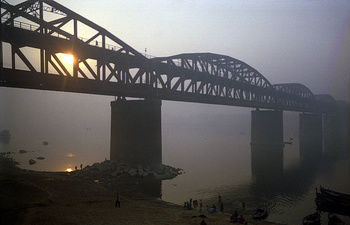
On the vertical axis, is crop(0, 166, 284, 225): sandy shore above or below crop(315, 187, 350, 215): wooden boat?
above

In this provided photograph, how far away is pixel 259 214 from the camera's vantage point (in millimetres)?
29000

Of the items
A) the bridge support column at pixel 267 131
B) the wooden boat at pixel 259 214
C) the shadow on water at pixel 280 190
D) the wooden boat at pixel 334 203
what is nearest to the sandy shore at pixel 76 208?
the wooden boat at pixel 259 214

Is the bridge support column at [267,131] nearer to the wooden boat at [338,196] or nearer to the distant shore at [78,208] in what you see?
the wooden boat at [338,196]

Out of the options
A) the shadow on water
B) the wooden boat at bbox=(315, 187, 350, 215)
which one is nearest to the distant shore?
the shadow on water

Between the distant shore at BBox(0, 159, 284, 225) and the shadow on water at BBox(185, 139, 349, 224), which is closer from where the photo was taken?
the distant shore at BBox(0, 159, 284, 225)

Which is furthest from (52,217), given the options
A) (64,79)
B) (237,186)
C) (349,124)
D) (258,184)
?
(349,124)

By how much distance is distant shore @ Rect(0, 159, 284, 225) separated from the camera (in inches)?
834

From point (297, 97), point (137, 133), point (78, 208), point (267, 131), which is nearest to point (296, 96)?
point (297, 97)

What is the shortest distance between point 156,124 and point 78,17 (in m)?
19.6

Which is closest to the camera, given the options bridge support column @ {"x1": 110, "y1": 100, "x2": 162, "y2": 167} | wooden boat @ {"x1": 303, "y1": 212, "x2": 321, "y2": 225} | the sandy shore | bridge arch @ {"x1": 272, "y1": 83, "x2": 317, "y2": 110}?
the sandy shore

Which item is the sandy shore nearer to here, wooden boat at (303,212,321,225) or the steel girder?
wooden boat at (303,212,321,225)

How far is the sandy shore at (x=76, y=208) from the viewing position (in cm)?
2112

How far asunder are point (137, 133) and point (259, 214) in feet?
74.4

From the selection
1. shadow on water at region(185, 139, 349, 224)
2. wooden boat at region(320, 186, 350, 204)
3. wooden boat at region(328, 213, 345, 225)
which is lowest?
shadow on water at region(185, 139, 349, 224)
